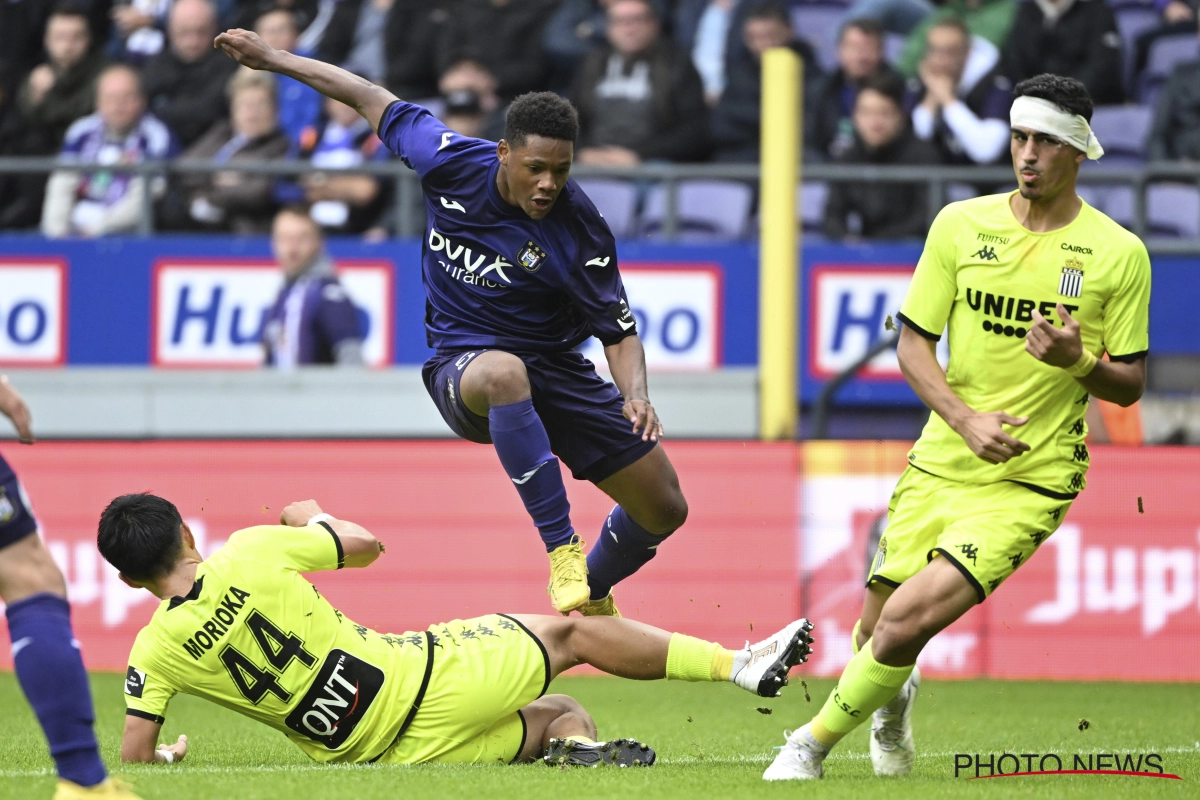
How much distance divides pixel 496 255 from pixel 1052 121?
209 cm

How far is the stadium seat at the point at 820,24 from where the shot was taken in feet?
43.3

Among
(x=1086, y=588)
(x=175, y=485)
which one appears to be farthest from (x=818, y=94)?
(x=175, y=485)

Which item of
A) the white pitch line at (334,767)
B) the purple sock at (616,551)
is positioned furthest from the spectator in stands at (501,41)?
the white pitch line at (334,767)

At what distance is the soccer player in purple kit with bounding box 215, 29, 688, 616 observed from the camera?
236 inches

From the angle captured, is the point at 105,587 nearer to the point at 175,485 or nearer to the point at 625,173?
the point at 175,485

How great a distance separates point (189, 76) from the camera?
1295 centimetres

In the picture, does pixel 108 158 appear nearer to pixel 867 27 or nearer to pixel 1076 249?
pixel 867 27

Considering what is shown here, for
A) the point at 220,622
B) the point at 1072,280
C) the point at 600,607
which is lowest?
the point at 600,607

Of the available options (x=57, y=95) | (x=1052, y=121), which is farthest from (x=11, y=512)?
(x=57, y=95)

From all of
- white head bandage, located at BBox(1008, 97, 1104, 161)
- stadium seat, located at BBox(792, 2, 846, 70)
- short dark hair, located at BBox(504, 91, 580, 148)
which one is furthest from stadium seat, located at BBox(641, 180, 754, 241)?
white head bandage, located at BBox(1008, 97, 1104, 161)

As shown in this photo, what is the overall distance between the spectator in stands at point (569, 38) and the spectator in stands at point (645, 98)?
618 millimetres

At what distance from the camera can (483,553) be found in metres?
9.86

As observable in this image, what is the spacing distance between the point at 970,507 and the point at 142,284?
739cm

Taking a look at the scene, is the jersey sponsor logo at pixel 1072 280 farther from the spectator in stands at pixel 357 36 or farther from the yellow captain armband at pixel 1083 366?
the spectator in stands at pixel 357 36
